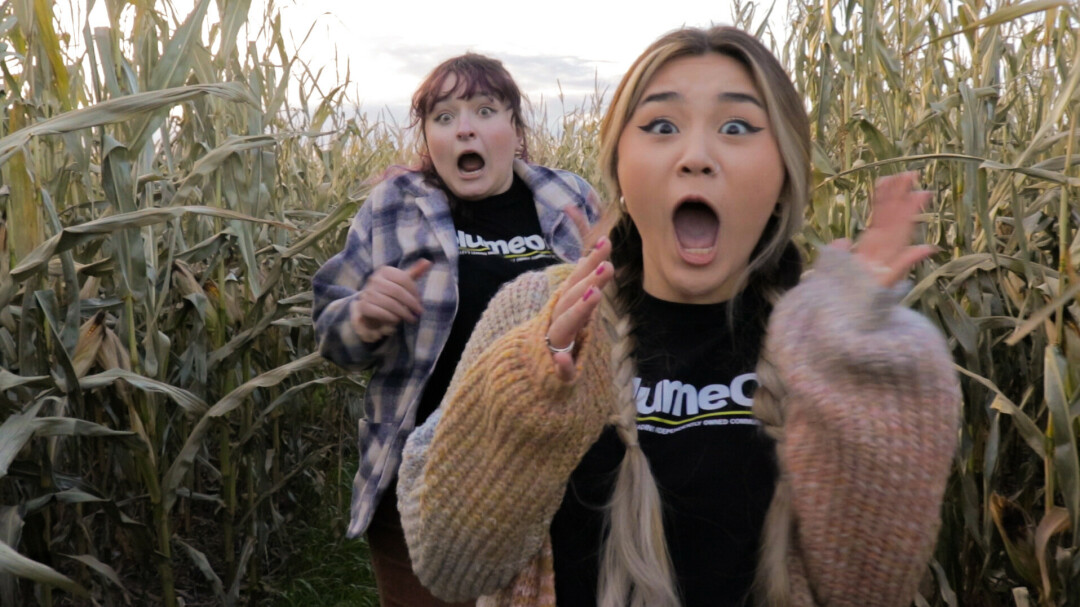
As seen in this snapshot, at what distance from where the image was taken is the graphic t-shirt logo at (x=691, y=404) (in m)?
1.06

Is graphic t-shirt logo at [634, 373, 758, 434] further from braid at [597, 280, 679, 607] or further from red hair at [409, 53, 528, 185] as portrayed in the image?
red hair at [409, 53, 528, 185]

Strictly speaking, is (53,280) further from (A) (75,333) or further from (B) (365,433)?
(B) (365,433)

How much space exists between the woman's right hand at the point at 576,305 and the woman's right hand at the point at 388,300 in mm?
822

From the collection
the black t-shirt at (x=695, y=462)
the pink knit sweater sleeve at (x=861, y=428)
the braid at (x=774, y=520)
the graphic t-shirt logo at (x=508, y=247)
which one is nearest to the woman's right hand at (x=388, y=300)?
A: the graphic t-shirt logo at (x=508, y=247)

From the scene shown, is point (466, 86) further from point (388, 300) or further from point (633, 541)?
point (633, 541)

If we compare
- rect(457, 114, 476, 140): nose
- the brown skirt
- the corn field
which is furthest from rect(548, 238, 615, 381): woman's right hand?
rect(457, 114, 476, 140): nose

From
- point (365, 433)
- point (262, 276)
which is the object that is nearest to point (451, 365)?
point (365, 433)

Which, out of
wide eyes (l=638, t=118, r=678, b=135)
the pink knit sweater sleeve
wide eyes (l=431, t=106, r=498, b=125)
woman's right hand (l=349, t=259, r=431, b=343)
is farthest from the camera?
wide eyes (l=431, t=106, r=498, b=125)

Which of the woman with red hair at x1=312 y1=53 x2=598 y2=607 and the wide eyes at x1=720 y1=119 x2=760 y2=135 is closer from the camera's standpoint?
the wide eyes at x1=720 y1=119 x2=760 y2=135

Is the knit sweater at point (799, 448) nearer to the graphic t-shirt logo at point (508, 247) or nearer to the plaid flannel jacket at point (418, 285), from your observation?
the plaid flannel jacket at point (418, 285)

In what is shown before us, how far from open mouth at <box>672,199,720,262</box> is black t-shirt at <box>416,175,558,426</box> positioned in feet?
3.12

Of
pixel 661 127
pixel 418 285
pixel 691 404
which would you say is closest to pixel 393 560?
pixel 418 285

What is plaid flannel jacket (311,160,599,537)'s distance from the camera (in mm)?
1958

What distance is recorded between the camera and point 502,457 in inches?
37.0
